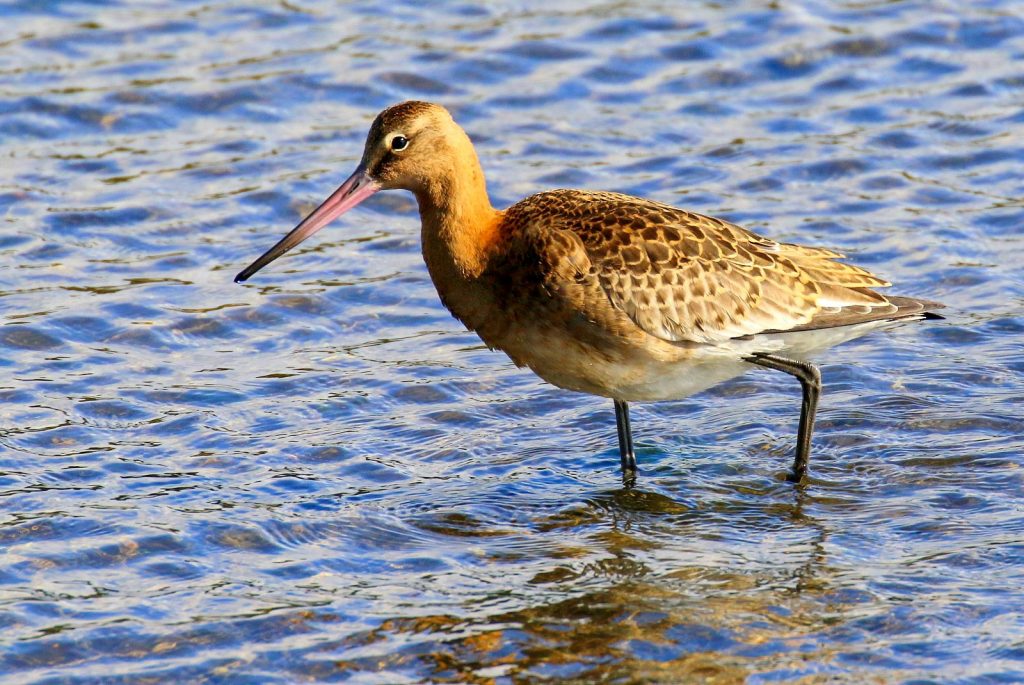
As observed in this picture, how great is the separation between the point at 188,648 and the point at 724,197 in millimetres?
5982

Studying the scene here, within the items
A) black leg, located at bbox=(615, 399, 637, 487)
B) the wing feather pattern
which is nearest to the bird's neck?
the wing feather pattern

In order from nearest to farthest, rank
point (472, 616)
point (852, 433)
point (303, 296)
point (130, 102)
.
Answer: point (472, 616)
point (852, 433)
point (303, 296)
point (130, 102)

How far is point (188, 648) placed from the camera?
262 inches

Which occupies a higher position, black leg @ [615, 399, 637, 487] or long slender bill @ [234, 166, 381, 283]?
long slender bill @ [234, 166, 381, 283]

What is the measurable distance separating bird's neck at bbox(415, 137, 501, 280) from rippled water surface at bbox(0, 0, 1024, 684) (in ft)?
3.42

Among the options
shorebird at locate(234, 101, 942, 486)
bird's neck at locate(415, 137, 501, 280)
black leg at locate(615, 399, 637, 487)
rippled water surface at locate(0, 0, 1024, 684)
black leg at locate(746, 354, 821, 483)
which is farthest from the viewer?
black leg at locate(615, 399, 637, 487)

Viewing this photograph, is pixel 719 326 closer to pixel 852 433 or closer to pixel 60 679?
pixel 852 433

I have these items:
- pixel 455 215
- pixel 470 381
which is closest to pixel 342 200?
pixel 455 215

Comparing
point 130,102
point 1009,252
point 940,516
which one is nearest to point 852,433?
point 940,516

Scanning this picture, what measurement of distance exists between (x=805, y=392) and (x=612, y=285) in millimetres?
1232

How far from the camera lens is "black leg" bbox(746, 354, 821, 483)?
826cm

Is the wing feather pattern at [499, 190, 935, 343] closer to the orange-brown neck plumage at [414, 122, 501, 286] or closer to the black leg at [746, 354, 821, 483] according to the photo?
the orange-brown neck plumage at [414, 122, 501, 286]

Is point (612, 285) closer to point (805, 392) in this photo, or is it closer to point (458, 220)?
point (458, 220)

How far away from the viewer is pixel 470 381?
952cm
